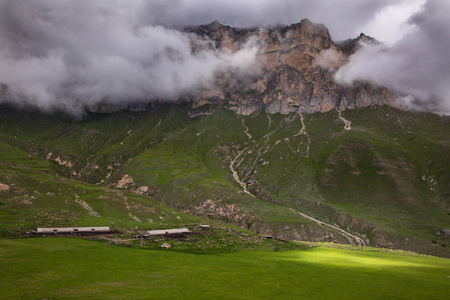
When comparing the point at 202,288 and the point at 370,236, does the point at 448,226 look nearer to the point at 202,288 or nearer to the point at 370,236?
the point at 370,236

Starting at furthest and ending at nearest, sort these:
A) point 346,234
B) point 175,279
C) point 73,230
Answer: point 346,234 < point 73,230 < point 175,279

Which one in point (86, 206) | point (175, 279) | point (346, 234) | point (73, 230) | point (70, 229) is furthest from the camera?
point (346, 234)

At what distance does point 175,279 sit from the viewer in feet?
138

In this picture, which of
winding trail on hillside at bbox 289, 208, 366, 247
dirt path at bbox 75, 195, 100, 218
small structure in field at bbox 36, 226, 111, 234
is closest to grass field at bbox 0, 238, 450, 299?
small structure in field at bbox 36, 226, 111, 234

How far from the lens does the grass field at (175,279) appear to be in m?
34.2

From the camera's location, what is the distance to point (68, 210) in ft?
359

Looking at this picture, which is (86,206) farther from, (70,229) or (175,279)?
(175,279)

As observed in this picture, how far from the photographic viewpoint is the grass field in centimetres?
3416

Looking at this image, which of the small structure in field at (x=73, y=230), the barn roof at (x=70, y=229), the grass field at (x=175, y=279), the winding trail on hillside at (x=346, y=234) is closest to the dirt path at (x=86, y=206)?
the barn roof at (x=70, y=229)

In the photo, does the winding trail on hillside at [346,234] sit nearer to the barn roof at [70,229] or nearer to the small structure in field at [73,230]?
the small structure in field at [73,230]

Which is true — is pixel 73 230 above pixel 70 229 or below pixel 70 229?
below

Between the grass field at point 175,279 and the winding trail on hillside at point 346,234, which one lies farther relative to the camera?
the winding trail on hillside at point 346,234

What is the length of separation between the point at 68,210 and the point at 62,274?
7854 centimetres

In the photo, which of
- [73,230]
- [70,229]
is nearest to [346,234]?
[73,230]
